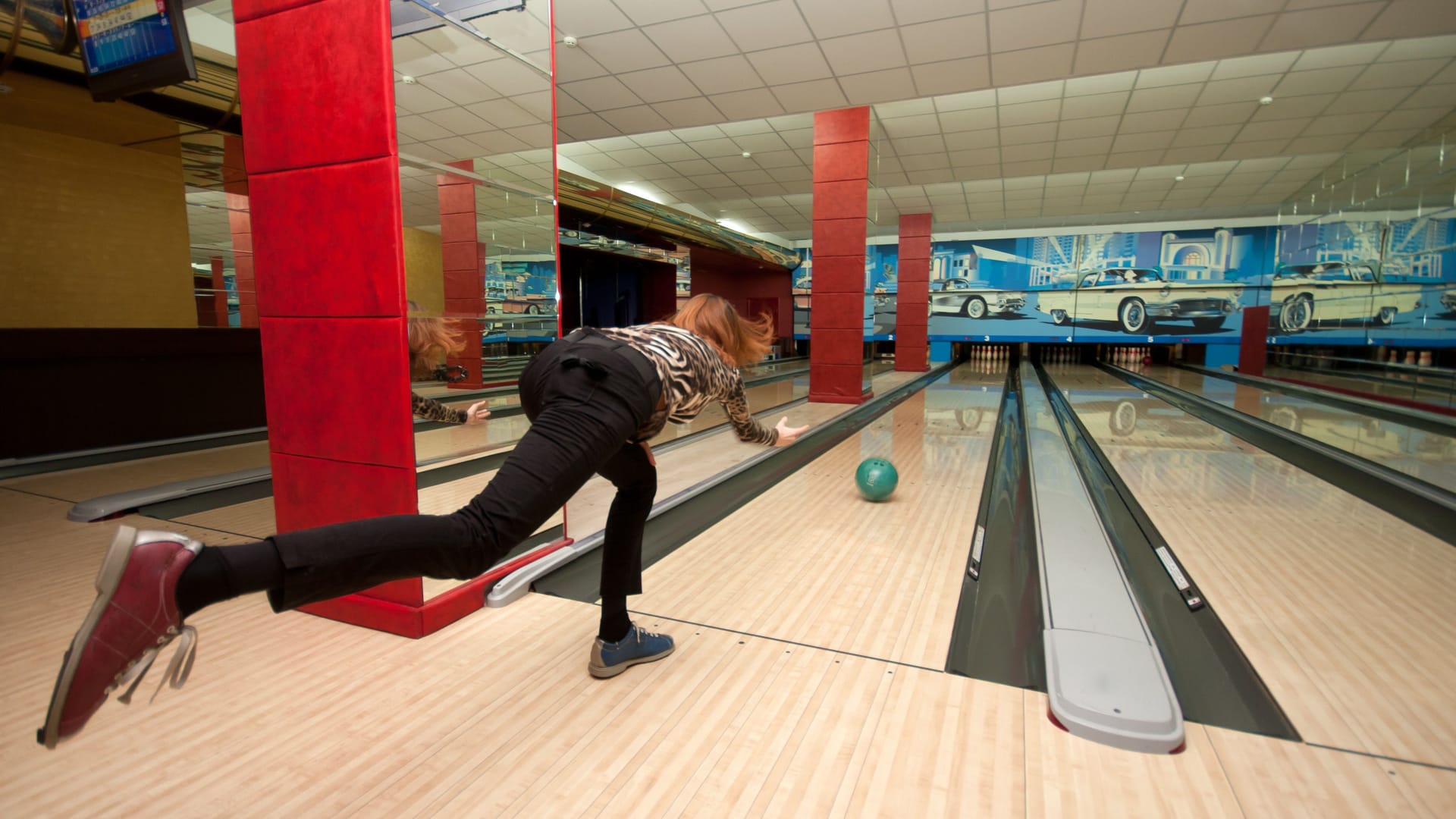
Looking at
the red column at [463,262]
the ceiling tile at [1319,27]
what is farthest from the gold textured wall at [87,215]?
the ceiling tile at [1319,27]

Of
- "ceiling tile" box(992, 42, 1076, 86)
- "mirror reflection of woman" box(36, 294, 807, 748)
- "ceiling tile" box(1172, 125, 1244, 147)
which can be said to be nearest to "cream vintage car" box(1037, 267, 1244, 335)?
"ceiling tile" box(1172, 125, 1244, 147)

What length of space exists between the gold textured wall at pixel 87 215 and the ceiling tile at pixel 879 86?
4.62 m

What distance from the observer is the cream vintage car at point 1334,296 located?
5.99 metres

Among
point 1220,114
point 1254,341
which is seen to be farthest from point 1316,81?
point 1254,341

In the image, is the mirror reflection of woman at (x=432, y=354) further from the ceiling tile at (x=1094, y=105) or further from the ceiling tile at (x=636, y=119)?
the ceiling tile at (x=1094, y=105)

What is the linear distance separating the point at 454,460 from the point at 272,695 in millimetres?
1011

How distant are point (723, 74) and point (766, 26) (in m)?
0.75

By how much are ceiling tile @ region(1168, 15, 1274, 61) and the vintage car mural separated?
8.15m

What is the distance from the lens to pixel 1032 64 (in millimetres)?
4645

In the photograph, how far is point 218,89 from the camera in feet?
12.0

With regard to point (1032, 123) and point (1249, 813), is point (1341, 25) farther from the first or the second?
point (1249, 813)

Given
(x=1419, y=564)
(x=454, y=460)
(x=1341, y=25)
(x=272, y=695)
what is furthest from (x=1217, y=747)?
(x=1341, y=25)

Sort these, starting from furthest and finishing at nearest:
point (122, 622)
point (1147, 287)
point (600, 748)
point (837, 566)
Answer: point (1147, 287) < point (837, 566) < point (600, 748) < point (122, 622)

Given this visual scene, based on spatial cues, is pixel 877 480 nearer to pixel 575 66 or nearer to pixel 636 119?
pixel 575 66
